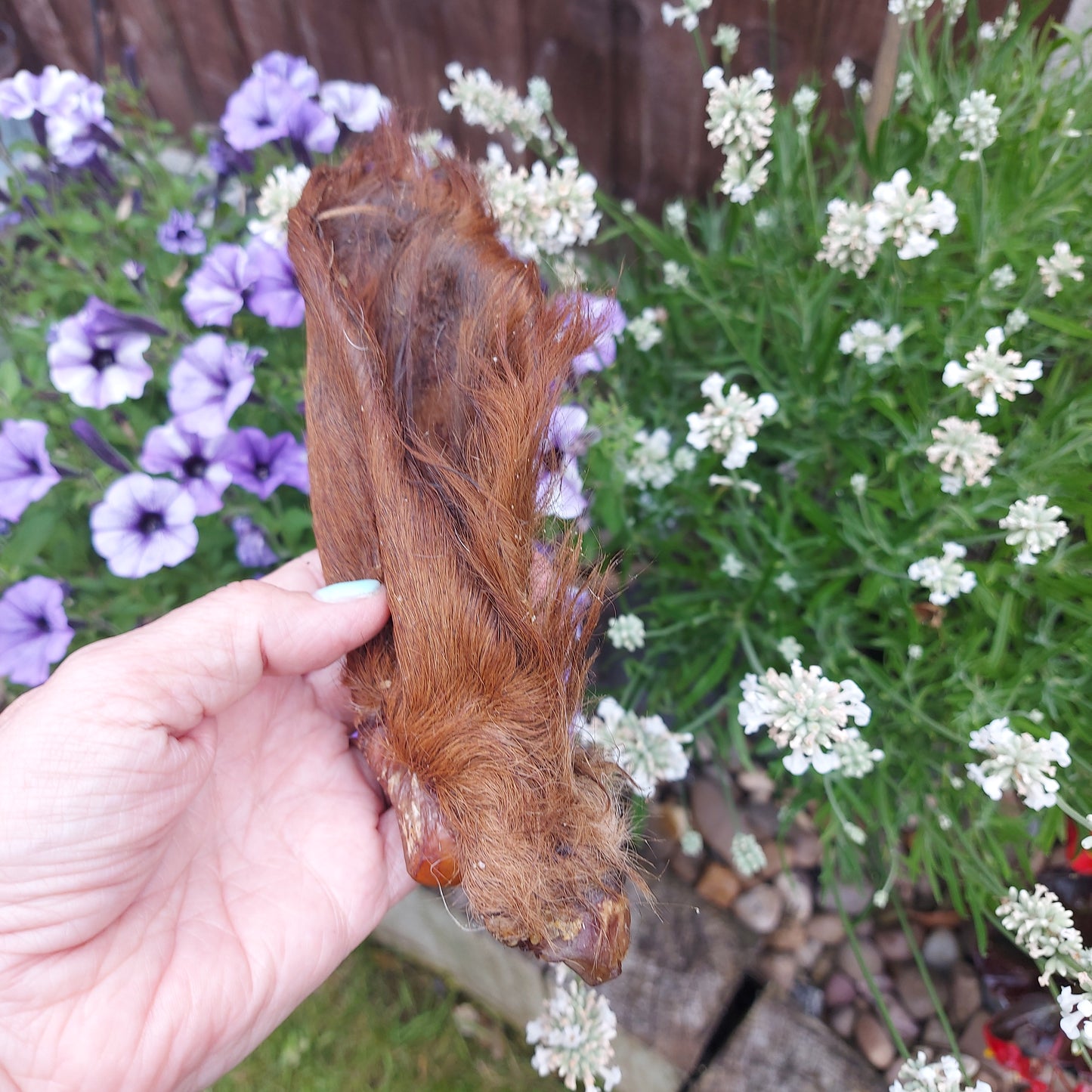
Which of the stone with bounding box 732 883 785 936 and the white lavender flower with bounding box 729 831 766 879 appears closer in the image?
the white lavender flower with bounding box 729 831 766 879

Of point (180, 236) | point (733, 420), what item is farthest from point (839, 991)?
point (180, 236)

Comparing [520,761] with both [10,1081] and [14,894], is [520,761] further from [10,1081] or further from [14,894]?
[10,1081]

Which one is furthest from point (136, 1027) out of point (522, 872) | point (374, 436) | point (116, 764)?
point (374, 436)

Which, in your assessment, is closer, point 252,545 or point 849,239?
point 849,239

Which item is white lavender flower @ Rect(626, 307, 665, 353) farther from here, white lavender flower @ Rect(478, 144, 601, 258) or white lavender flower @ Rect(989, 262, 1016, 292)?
white lavender flower @ Rect(989, 262, 1016, 292)

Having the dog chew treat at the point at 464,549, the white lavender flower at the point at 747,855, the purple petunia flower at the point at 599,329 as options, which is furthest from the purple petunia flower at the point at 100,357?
the white lavender flower at the point at 747,855

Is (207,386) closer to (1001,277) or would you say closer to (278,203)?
(278,203)

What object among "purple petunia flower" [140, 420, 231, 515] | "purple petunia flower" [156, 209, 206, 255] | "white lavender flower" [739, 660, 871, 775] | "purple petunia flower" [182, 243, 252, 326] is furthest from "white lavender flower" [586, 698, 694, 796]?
"purple petunia flower" [156, 209, 206, 255]
